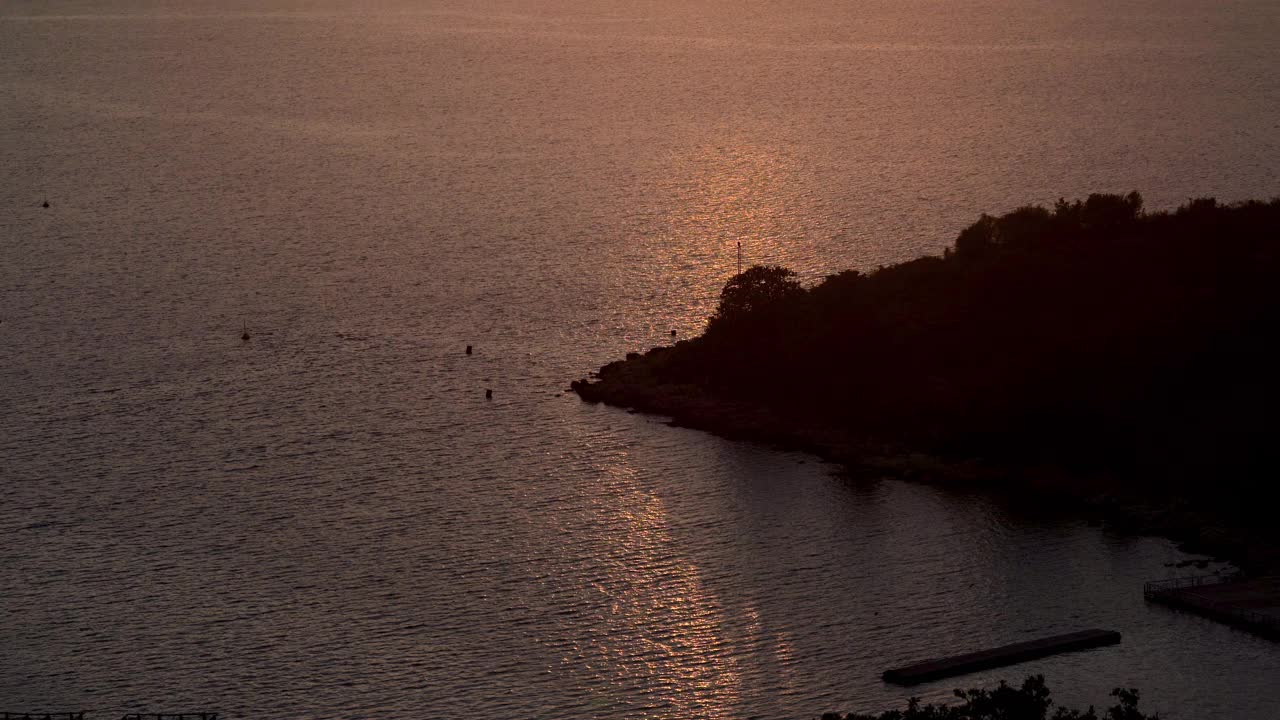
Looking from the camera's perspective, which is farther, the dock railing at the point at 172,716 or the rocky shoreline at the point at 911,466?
the rocky shoreline at the point at 911,466

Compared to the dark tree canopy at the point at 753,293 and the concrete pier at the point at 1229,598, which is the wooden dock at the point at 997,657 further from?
the dark tree canopy at the point at 753,293

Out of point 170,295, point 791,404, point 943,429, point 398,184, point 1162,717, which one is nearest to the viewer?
point 1162,717

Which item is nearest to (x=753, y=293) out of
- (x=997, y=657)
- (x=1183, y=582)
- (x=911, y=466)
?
(x=911, y=466)

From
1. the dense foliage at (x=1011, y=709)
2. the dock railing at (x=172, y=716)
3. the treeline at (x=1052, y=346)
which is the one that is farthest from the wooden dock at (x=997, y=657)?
the dock railing at (x=172, y=716)

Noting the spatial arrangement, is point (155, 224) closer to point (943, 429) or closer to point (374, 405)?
point (374, 405)

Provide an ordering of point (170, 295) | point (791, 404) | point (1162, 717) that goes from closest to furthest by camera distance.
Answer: point (1162, 717), point (791, 404), point (170, 295)

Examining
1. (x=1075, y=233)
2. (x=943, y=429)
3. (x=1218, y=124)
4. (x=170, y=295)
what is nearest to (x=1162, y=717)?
(x=943, y=429)

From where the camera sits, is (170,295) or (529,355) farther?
(170,295)
